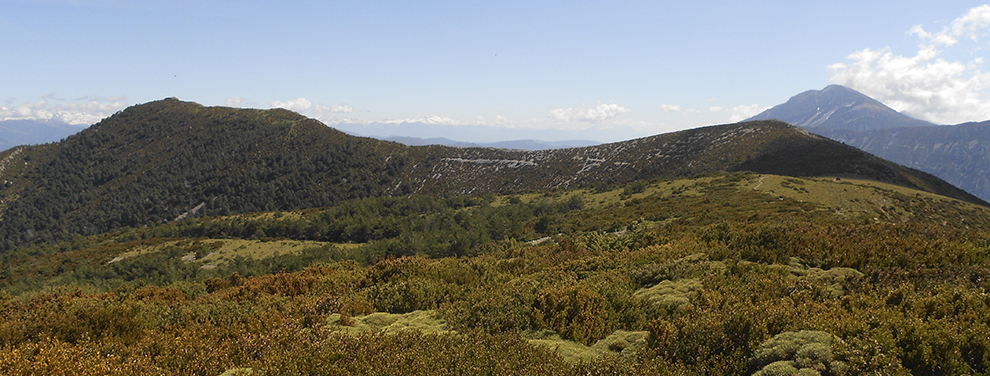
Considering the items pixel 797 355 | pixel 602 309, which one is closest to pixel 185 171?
pixel 602 309

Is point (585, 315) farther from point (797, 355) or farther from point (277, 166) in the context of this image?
point (277, 166)

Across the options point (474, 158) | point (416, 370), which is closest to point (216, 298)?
point (416, 370)

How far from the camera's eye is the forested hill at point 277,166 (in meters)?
77.1

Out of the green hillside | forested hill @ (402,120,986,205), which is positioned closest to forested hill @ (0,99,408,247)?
forested hill @ (402,120,986,205)

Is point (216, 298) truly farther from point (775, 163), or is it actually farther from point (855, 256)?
point (775, 163)

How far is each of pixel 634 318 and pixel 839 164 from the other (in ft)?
213

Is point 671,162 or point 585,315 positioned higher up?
point 671,162

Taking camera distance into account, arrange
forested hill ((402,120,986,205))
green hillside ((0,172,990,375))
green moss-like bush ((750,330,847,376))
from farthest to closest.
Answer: forested hill ((402,120,986,205))
green hillside ((0,172,990,375))
green moss-like bush ((750,330,847,376))

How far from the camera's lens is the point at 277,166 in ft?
371

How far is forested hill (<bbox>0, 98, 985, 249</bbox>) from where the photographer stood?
77.1 meters

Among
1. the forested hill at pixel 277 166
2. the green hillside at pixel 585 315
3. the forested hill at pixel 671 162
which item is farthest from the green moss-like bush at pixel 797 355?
the forested hill at pixel 277 166

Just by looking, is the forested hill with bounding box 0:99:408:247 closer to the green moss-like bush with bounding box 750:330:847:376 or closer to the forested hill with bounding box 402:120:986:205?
the forested hill with bounding box 402:120:986:205

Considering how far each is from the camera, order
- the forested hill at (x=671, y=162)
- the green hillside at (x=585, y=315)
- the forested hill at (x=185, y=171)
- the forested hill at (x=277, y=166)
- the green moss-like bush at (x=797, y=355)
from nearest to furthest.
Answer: the green moss-like bush at (x=797, y=355), the green hillside at (x=585, y=315), the forested hill at (x=671, y=162), the forested hill at (x=277, y=166), the forested hill at (x=185, y=171)

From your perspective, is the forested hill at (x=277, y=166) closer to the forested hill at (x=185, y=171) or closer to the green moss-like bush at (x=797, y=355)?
the forested hill at (x=185, y=171)
